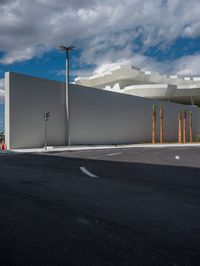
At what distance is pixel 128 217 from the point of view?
493 cm

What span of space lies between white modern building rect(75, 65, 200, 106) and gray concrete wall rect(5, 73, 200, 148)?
15.1m

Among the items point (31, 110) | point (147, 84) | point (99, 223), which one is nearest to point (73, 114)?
point (31, 110)

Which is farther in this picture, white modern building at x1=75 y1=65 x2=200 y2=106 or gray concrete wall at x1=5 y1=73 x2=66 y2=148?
white modern building at x1=75 y1=65 x2=200 y2=106

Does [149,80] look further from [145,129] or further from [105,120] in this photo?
[105,120]

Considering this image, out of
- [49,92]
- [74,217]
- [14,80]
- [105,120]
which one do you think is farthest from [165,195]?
[105,120]

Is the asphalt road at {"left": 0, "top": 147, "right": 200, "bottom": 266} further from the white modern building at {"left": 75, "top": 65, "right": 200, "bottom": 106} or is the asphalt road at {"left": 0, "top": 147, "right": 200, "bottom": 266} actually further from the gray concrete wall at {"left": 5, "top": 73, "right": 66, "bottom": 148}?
the white modern building at {"left": 75, "top": 65, "right": 200, "bottom": 106}

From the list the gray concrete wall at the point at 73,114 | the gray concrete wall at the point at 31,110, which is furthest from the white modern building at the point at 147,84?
the gray concrete wall at the point at 31,110

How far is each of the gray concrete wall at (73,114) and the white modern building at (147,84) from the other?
15.1 metres

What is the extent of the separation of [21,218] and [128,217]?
5.56ft

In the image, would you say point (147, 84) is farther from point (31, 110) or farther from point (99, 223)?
point (99, 223)

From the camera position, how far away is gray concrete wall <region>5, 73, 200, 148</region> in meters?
24.7

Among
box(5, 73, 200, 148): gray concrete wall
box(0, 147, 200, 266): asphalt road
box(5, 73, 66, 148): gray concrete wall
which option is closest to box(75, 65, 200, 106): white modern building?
box(5, 73, 200, 148): gray concrete wall

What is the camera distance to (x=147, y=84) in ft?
226

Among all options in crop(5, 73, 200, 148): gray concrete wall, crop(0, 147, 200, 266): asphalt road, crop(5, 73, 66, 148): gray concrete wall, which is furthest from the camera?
crop(5, 73, 200, 148): gray concrete wall
